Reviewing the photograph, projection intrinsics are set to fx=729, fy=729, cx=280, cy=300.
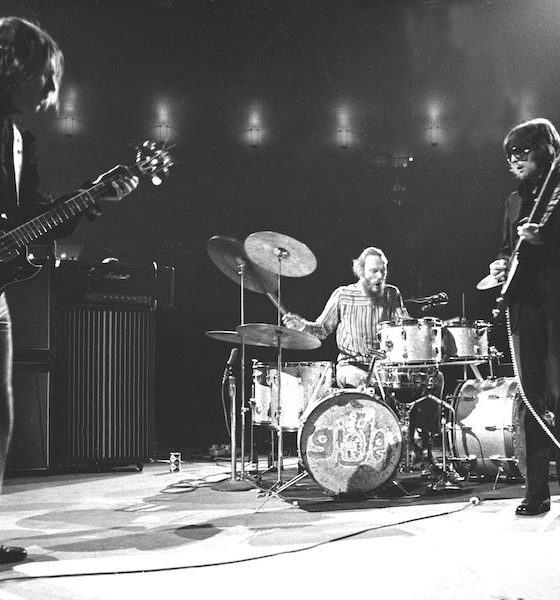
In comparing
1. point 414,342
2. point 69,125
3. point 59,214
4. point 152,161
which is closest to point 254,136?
point 69,125

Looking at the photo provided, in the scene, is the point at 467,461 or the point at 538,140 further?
the point at 467,461

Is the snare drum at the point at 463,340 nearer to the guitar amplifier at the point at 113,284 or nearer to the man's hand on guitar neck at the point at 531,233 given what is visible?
the man's hand on guitar neck at the point at 531,233

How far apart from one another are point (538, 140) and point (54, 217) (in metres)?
2.11

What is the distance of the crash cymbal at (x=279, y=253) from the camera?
163 inches

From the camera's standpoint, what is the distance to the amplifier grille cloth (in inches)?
212

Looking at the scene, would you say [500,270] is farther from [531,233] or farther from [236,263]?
[236,263]

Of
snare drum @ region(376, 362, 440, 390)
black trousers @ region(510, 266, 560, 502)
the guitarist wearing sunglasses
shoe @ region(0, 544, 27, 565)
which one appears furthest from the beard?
shoe @ region(0, 544, 27, 565)

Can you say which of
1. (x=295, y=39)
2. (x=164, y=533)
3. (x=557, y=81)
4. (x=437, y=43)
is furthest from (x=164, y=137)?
(x=164, y=533)

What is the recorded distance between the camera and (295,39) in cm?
641

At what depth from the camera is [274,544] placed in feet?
9.30

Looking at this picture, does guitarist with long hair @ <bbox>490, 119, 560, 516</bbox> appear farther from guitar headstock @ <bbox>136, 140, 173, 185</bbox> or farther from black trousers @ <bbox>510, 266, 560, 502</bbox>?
guitar headstock @ <bbox>136, 140, 173, 185</bbox>

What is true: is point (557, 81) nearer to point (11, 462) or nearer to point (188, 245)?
point (188, 245)

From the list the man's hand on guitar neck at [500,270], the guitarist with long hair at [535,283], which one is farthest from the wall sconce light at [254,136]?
the man's hand on guitar neck at [500,270]

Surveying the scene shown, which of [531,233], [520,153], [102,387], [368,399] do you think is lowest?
[368,399]
